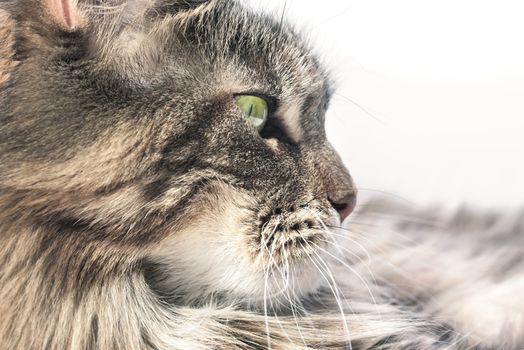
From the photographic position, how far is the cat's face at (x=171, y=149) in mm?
740

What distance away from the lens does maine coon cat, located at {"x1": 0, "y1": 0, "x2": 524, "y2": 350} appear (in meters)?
0.74

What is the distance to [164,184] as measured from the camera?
0.77m

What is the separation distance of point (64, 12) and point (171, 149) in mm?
197

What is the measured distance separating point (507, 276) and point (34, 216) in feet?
2.95

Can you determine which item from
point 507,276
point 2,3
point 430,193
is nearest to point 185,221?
point 2,3

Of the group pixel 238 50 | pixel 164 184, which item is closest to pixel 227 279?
pixel 164 184

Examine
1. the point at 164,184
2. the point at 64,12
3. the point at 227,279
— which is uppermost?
the point at 64,12

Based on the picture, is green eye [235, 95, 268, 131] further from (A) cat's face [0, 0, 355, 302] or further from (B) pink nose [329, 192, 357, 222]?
(B) pink nose [329, 192, 357, 222]

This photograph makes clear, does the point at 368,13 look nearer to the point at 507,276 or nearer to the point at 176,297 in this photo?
the point at 507,276

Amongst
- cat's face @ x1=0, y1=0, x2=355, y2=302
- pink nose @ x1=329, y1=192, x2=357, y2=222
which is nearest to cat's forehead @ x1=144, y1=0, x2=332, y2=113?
cat's face @ x1=0, y1=0, x2=355, y2=302

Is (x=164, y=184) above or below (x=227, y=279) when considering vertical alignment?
above

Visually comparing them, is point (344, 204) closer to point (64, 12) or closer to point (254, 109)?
point (254, 109)

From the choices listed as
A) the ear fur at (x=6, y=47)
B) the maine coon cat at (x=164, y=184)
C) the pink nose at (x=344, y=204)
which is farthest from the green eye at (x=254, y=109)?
the ear fur at (x=6, y=47)

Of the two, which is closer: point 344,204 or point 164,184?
point 164,184
